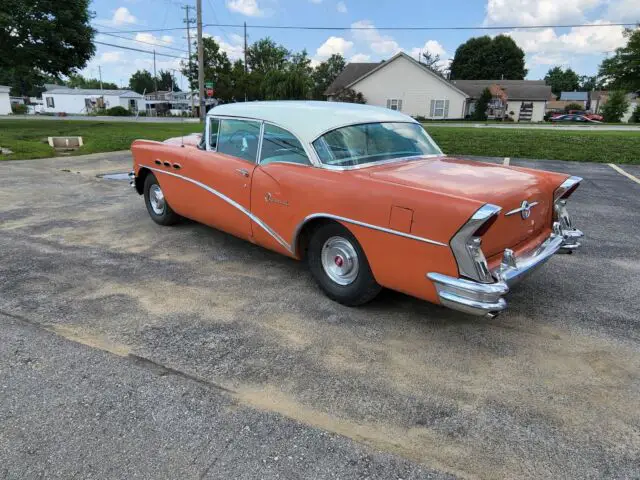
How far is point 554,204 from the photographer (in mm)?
3660

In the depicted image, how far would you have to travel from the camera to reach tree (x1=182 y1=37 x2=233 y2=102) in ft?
158

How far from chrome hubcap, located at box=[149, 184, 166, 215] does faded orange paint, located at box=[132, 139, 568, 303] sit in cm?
116

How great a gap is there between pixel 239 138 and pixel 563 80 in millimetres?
122180

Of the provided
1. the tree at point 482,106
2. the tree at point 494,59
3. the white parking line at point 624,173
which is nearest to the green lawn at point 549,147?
the white parking line at point 624,173

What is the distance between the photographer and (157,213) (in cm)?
576

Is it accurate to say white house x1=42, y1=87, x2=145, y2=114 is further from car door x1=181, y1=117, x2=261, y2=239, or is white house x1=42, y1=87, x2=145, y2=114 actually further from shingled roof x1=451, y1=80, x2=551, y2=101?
car door x1=181, y1=117, x2=261, y2=239

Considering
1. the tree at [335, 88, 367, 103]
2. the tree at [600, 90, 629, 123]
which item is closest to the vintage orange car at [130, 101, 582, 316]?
the tree at [335, 88, 367, 103]

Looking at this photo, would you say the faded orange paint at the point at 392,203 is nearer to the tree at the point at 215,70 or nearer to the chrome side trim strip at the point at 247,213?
the chrome side trim strip at the point at 247,213

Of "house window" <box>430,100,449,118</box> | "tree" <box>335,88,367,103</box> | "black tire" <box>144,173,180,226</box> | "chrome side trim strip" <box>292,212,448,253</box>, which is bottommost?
"black tire" <box>144,173,180,226</box>

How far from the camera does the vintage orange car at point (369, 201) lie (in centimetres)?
278

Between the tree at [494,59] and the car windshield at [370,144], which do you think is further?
the tree at [494,59]

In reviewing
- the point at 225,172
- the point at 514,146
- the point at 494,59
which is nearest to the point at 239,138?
the point at 225,172

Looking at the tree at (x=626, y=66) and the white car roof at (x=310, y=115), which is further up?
the tree at (x=626, y=66)

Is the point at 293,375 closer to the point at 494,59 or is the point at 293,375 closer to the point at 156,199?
the point at 156,199
